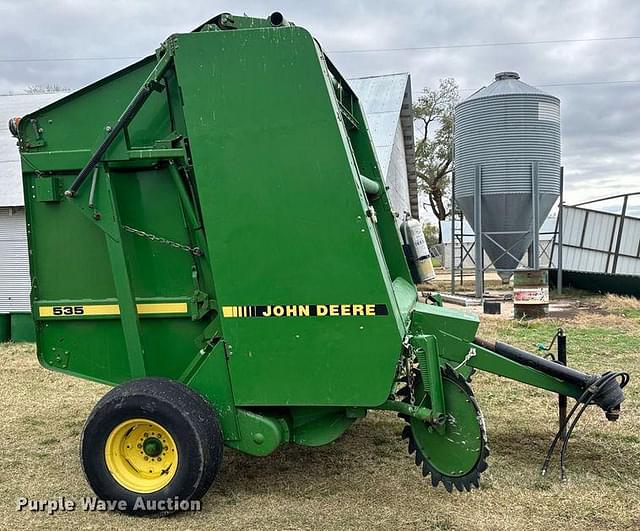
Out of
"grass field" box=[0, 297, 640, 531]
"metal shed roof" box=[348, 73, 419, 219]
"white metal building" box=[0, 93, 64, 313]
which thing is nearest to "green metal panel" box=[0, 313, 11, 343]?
"white metal building" box=[0, 93, 64, 313]

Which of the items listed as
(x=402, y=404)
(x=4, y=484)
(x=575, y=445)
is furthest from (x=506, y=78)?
(x=4, y=484)

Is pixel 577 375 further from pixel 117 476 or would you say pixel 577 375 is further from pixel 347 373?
pixel 117 476

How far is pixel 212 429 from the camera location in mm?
3299

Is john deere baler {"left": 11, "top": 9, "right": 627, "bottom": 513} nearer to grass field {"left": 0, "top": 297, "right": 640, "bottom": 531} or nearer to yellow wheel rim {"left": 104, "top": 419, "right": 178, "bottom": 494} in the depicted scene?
yellow wheel rim {"left": 104, "top": 419, "right": 178, "bottom": 494}

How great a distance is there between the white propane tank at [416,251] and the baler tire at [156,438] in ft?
9.66

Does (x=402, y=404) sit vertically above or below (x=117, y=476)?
above

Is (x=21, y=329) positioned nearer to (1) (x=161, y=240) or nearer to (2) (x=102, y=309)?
(2) (x=102, y=309)

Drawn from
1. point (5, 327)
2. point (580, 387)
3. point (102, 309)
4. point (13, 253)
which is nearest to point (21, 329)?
point (5, 327)

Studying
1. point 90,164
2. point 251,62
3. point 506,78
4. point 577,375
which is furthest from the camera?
point 506,78

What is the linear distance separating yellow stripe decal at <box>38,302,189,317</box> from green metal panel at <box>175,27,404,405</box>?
1.59 feet

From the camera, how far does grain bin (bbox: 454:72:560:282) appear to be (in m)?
13.2

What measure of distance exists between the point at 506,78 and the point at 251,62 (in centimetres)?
1217

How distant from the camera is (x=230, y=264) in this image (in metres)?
3.29

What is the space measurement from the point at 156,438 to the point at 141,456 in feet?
0.51
